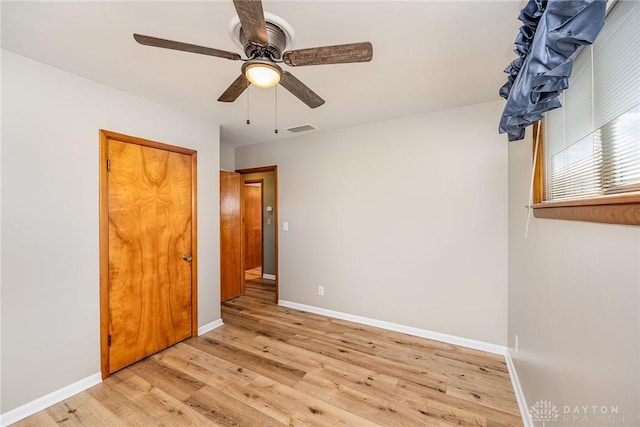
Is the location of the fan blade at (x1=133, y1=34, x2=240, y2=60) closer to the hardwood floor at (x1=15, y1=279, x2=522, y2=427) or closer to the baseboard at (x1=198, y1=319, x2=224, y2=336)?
the hardwood floor at (x1=15, y1=279, x2=522, y2=427)

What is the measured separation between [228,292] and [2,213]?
286 centimetres

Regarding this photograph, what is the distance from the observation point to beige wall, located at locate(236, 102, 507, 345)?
2621mm

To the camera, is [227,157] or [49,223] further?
[227,157]

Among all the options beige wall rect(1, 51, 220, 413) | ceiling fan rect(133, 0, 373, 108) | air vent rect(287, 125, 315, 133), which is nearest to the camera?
ceiling fan rect(133, 0, 373, 108)

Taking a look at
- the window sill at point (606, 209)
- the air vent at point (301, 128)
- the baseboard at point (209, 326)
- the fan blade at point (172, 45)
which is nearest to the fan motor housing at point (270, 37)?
the fan blade at point (172, 45)

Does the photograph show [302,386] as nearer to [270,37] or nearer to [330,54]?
[330,54]

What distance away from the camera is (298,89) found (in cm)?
164

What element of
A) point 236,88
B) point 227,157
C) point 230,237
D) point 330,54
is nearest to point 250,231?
point 230,237

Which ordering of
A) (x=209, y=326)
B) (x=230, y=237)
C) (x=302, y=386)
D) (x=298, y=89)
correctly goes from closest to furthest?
1. (x=298, y=89)
2. (x=302, y=386)
3. (x=209, y=326)
4. (x=230, y=237)

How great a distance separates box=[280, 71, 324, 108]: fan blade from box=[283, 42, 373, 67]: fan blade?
119 mm

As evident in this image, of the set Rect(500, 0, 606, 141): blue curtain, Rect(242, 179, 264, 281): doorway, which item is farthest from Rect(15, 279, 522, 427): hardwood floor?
Rect(242, 179, 264, 281): doorway

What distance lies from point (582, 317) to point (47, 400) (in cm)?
329

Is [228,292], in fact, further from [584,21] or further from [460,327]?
[584,21]

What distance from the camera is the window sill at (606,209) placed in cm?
64
